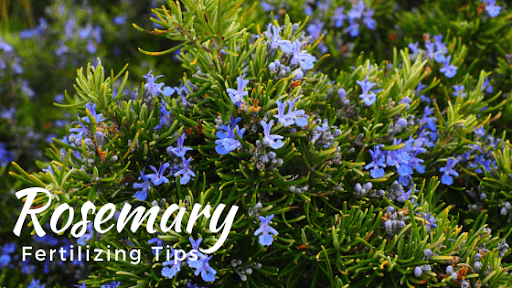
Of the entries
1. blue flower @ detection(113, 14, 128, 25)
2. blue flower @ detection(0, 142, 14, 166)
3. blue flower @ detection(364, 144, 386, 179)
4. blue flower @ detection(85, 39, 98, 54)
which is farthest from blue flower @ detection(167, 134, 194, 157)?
blue flower @ detection(113, 14, 128, 25)

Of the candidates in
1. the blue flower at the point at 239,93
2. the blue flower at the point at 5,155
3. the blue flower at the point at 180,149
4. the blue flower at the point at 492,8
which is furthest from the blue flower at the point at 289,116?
the blue flower at the point at 5,155

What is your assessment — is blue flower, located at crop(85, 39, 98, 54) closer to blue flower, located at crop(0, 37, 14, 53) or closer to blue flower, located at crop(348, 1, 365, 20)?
blue flower, located at crop(0, 37, 14, 53)

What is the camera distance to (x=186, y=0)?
1471 millimetres

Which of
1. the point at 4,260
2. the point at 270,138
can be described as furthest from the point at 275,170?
the point at 4,260

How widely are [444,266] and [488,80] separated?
1.44m

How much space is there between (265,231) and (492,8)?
2.04m

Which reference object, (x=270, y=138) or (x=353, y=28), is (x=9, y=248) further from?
(x=353, y=28)

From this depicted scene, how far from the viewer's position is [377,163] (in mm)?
1674

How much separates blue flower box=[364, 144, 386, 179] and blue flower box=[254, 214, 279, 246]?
0.49 m

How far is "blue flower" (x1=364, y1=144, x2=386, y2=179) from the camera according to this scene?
1648 millimetres

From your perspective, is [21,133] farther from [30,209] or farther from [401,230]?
[401,230]

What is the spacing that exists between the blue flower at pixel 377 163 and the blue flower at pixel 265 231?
494 millimetres

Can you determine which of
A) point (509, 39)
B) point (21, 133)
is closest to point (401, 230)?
point (509, 39)

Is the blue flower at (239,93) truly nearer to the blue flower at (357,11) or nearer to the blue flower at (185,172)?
the blue flower at (185,172)
